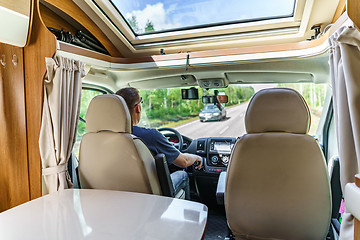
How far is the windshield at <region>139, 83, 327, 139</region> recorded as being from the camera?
121 inches

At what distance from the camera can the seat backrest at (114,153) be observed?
5.81 feet

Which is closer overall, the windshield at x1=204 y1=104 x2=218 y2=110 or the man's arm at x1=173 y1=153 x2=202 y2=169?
the man's arm at x1=173 y1=153 x2=202 y2=169

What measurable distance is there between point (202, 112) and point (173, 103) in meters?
0.43

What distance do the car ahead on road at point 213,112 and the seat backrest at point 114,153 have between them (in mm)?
1513

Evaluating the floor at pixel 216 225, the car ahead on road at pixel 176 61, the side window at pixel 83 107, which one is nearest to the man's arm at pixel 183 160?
the car ahead on road at pixel 176 61

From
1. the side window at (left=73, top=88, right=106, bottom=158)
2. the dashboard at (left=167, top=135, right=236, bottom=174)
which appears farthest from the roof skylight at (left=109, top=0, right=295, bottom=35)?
the dashboard at (left=167, top=135, right=236, bottom=174)

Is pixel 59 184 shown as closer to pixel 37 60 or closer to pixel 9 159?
pixel 9 159

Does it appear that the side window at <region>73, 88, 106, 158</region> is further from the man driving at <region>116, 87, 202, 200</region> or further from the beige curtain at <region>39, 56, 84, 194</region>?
the beige curtain at <region>39, 56, 84, 194</region>

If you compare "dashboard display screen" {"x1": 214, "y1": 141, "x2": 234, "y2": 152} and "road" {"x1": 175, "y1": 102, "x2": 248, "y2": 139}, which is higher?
"road" {"x1": 175, "y1": 102, "x2": 248, "y2": 139}

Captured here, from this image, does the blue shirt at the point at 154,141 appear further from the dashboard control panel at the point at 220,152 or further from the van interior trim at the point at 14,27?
the van interior trim at the point at 14,27

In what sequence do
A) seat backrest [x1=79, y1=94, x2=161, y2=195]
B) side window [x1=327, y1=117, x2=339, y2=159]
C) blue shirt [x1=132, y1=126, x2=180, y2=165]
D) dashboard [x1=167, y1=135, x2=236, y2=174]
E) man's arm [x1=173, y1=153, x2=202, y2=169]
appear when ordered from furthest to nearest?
dashboard [x1=167, y1=135, x2=236, y2=174], side window [x1=327, y1=117, x2=339, y2=159], man's arm [x1=173, y1=153, x2=202, y2=169], blue shirt [x1=132, y1=126, x2=180, y2=165], seat backrest [x1=79, y1=94, x2=161, y2=195]

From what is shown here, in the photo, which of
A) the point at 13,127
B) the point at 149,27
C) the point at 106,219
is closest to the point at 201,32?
the point at 149,27

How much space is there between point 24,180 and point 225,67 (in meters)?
2.26

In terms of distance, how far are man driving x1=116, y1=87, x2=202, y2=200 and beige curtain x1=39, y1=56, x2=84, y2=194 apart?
0.57 metres
